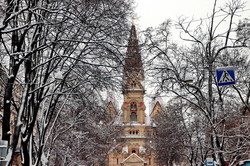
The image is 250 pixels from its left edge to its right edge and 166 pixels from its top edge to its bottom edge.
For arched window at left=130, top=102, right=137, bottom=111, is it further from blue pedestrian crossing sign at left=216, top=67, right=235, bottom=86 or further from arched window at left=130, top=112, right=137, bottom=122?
blue pedestrian crossing sign at left=216, top=67, right=235, bottom=86

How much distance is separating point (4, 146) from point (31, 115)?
5813 millimetres

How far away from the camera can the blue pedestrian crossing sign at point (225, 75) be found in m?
12.6

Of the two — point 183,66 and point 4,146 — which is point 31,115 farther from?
point 183,66

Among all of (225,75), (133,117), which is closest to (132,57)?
(225,75)

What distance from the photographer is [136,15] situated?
1341cm

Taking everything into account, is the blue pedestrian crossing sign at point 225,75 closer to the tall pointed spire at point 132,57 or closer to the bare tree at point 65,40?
the tall pointed spire at point 132,57

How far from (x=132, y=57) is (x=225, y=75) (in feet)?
11.8

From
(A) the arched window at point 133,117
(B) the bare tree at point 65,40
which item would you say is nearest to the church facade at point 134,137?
(A) the arched window at point 133,117

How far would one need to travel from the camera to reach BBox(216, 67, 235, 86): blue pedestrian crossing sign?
12.6 meters

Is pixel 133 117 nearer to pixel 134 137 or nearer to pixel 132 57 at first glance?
pixel 134 137

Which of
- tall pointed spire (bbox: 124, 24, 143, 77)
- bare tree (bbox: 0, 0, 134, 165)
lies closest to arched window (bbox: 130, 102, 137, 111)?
bare tree (bbox: 0, 0, 134, 165)

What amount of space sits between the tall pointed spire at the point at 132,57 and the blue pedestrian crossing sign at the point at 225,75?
3253mm

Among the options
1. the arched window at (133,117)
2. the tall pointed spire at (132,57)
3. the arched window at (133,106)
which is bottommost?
the tall pointed spire at (132,57)

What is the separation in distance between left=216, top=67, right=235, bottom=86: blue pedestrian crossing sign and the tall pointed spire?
3.25 meters
